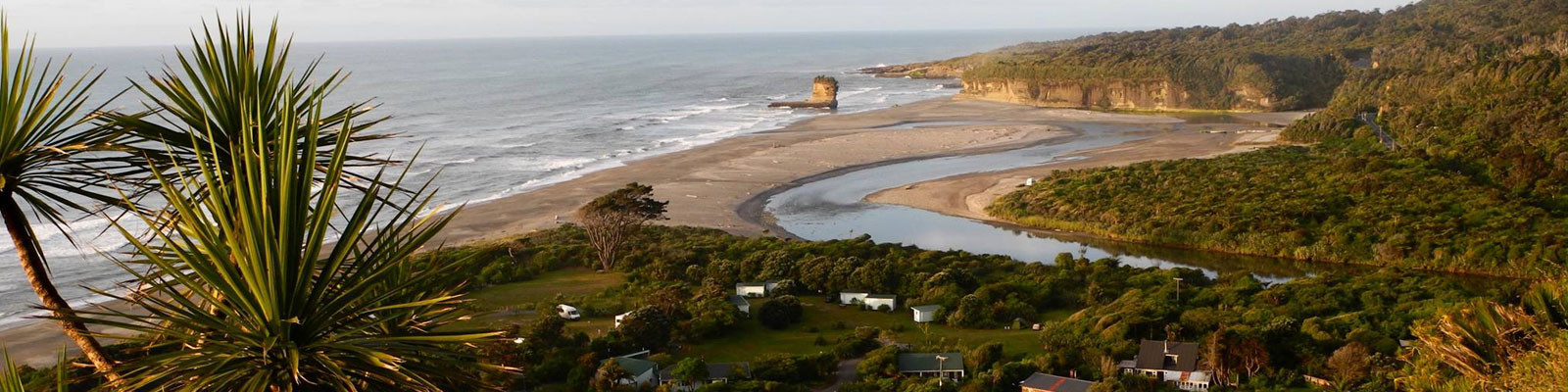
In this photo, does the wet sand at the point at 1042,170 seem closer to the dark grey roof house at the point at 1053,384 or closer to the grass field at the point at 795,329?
the grass field at the point at 795,329

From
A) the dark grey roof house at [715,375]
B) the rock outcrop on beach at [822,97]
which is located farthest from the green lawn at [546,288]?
the rock outcrop on beach at [822,97]

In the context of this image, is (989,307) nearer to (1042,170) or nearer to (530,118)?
(1042,170)

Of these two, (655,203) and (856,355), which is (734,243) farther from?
(856,355)

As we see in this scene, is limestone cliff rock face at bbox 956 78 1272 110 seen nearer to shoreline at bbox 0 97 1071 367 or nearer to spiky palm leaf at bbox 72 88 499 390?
shoreline at bbox 0 97 1071 367

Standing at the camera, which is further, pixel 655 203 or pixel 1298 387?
pixel 655 203

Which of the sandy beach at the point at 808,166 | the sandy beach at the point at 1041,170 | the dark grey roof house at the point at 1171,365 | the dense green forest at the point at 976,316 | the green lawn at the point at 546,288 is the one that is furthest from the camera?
the sandy beach at the point at 1041,170

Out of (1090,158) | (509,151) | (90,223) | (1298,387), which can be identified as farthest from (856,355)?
(509,151)
